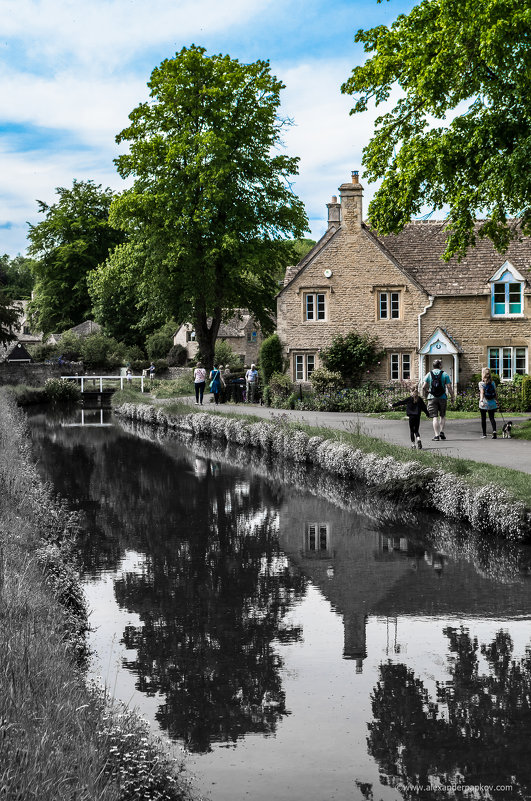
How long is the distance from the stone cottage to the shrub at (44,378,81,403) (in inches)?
739

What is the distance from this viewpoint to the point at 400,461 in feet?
51.0

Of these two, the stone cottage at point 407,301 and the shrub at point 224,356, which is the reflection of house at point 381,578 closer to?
the stone cottage at point 407,301

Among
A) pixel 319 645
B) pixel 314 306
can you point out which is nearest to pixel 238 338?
pixel 314 306

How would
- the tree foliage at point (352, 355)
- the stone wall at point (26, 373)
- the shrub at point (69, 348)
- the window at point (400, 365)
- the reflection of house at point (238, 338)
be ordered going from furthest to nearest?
the reflection of house at point (238, 338) < the shrub at point (69, 348) < the stone wall at point (26, 373) < the window at point (400, 365) < the tree foliage at point (352, 355)

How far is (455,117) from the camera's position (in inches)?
840

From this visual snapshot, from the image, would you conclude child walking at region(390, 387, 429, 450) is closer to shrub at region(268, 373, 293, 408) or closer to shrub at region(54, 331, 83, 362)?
shrub at region(268, 373, 293, 408)

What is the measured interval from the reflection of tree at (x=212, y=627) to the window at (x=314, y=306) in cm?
2712

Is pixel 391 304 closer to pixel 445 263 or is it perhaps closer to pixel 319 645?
pixel 445 263

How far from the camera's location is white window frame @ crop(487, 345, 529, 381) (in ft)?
126

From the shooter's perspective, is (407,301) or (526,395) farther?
(407,301)

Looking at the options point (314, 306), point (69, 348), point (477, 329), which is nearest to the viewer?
point (477, 329)

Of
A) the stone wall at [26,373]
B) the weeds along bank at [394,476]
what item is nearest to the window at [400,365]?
the weeds along bank at [394,476]

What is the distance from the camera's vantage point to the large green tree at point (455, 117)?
19234 millimetres

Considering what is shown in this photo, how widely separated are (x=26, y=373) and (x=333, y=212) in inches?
1031
